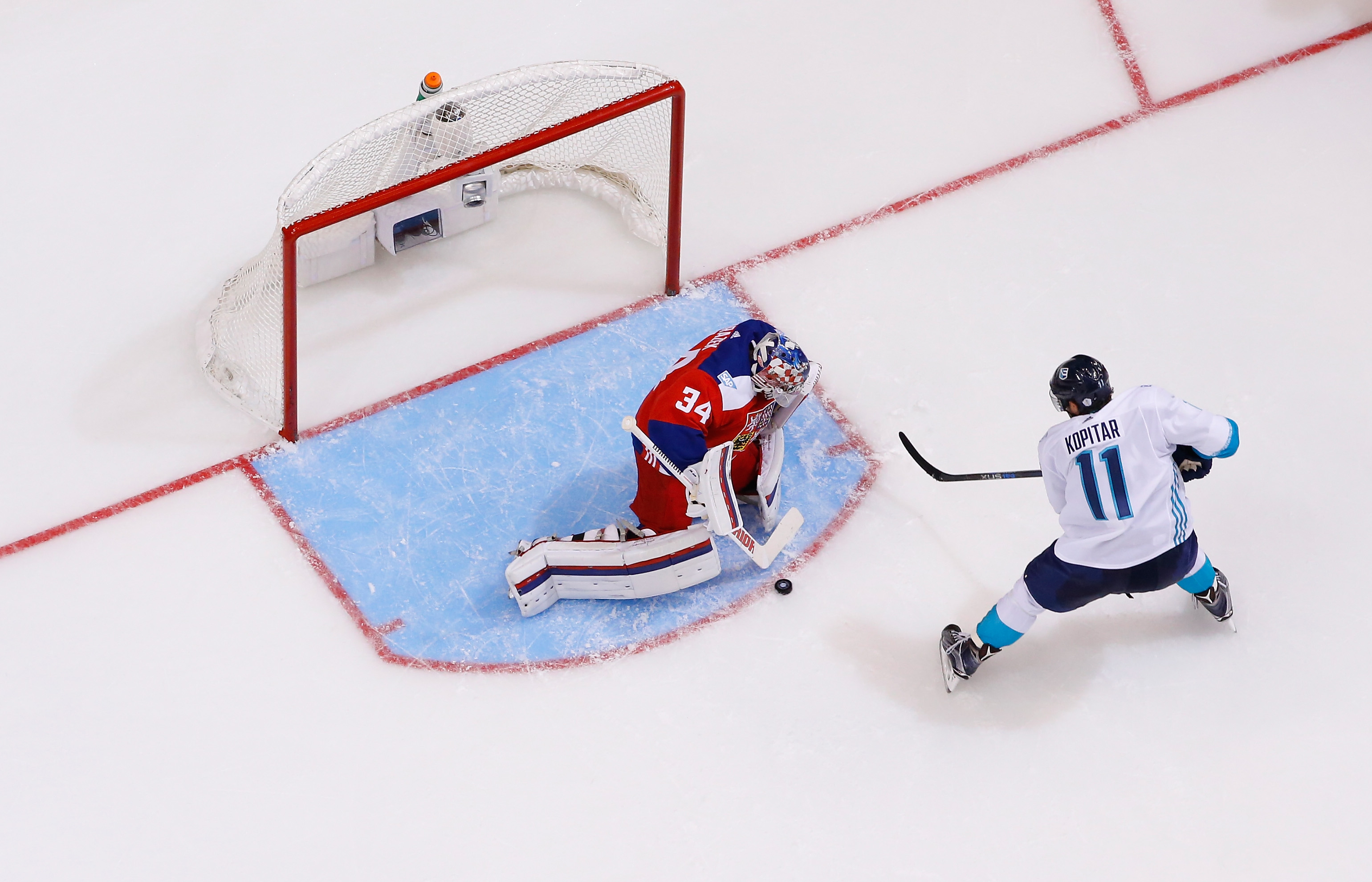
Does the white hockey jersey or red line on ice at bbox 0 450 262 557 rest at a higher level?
red line on ice at bbox 0 450 262 557

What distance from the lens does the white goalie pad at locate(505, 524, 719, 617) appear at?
18.8 ft

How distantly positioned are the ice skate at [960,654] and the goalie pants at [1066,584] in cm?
7

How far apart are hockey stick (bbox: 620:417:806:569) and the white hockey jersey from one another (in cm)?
93

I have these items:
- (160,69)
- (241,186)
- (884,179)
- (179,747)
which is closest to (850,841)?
(179,747)

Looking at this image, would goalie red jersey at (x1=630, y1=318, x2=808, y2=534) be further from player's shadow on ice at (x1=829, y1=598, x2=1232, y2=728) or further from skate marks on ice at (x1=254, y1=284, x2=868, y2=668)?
player's shadow on ice at (x1=829, y1=598, x2=1232, y2=728)

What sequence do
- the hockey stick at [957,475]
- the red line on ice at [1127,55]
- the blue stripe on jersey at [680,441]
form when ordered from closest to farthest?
1. the blue stripe on jersey at [680,441]
2. the hockey stick at [957,475]
3. the red line on ice at [1127,55]

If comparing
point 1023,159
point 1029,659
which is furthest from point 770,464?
point 1023,159

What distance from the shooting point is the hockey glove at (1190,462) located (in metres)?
5.31

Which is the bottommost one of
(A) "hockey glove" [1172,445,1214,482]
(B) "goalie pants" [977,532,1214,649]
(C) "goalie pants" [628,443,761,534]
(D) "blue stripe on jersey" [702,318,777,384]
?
(B) "goalie pants" [977,532,1214,649]

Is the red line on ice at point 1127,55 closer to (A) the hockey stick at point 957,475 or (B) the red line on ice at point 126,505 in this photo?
(A) the hockey stick at point 957,475

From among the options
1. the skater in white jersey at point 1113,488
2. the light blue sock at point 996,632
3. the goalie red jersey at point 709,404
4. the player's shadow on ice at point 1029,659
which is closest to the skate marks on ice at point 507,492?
the goalie red jersey at point 709,404

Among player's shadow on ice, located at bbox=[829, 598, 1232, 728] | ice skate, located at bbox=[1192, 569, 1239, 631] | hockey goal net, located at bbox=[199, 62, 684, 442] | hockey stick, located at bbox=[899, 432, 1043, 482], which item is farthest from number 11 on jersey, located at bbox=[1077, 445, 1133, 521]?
hockey goal net, located at bbox=[199, 62, 684, 442]

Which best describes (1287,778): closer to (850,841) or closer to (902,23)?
(850,841)

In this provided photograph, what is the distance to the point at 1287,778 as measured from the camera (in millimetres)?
5500
